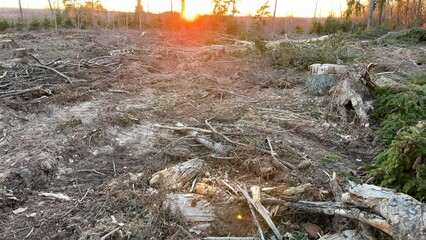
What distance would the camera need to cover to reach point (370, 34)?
1841 cm

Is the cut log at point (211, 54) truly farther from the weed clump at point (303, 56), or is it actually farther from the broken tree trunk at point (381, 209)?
the broken tree trunk at point (381, 209)

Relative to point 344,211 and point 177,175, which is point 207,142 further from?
point 344,211

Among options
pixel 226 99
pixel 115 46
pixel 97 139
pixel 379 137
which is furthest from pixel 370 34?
pixel 97 139

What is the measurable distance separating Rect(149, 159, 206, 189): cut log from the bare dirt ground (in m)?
0.08

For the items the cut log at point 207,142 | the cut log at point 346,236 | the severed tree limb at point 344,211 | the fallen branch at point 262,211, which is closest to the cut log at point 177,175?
the cut log at point 207,142

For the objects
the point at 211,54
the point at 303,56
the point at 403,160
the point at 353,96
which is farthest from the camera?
the point at 211,54

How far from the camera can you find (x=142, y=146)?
16.4ft

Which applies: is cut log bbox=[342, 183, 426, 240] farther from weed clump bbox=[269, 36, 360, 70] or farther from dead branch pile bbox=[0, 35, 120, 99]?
weed clump bbox=[269, 36, 360, 70]

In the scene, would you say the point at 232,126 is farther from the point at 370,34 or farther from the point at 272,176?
the point at 370,34

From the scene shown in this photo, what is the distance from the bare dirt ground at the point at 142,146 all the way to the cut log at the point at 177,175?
3.1 inches

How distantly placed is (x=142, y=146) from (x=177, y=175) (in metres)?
1.35

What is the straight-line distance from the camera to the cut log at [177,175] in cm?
372

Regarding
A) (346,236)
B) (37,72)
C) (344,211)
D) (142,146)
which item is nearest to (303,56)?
(142,146)

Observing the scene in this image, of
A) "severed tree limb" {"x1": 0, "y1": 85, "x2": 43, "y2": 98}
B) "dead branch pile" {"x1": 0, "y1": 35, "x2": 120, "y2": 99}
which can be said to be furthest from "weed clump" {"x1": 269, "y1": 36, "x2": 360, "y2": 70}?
"severed tree limb" {"x1": 0, "y1": 85, "x2": 43, "y2": 98}
